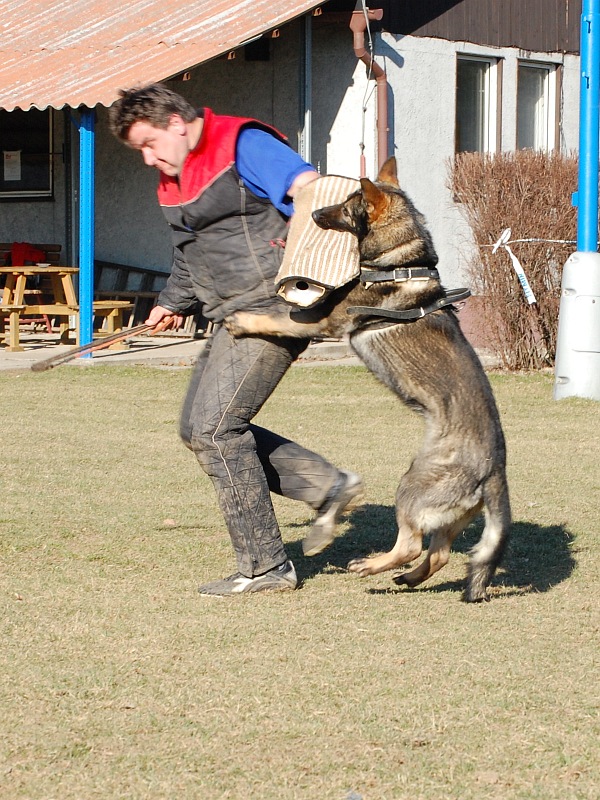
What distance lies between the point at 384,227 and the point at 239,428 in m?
1.02

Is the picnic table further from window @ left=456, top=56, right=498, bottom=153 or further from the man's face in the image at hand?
the man's face

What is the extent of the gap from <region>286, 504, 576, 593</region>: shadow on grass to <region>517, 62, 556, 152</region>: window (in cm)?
1181

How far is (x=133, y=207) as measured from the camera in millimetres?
17344

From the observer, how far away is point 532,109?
17.5m

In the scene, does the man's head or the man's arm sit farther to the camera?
the man's arm

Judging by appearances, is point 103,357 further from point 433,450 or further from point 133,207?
point 433,450

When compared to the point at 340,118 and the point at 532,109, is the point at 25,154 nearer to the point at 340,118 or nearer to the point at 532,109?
the point at 340,118

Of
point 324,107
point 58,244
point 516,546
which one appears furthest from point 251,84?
point 516,546

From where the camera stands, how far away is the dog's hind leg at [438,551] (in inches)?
189

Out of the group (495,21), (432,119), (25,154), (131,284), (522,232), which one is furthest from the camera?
(25,154)

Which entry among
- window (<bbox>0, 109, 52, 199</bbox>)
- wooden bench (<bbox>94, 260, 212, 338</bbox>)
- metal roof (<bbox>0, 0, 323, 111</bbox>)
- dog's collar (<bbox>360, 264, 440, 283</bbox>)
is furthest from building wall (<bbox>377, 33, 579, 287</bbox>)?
dog's collar (<bbox>360, 264, 440, 283</bbox>)

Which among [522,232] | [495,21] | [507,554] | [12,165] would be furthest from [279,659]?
[12,165]

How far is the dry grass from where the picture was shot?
3.28 metres

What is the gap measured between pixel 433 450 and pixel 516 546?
57.2 inches
